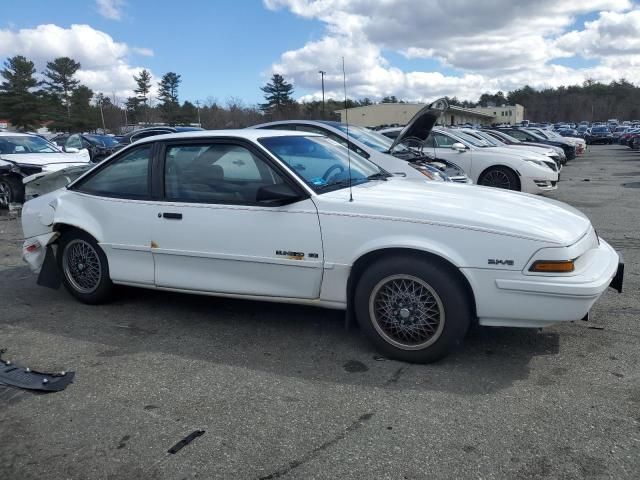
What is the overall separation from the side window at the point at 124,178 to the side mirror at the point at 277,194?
1.28 meters

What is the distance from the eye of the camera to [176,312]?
497 cm

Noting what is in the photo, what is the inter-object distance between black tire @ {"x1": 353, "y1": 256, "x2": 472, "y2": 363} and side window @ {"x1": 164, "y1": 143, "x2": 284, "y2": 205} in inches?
43.2

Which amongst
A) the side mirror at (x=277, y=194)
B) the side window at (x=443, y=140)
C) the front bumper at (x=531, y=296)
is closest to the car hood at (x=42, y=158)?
the side window at (x=443, y=140)

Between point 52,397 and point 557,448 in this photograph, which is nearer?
point 557,448

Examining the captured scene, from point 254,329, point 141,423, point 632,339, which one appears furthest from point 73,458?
point 632,339

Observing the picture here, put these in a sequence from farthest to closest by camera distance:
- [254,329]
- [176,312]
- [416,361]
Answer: [176,312], [254,329], [416,361]

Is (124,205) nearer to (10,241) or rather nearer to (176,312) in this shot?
(176,312)

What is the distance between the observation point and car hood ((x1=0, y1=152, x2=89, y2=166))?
11.1m

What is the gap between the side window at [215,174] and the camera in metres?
4.21

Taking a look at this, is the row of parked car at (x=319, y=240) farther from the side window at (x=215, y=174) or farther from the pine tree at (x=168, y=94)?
Result: the pine tree at (x=168, y=94)

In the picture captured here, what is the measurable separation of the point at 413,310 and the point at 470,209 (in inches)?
30.8

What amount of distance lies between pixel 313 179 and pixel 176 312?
6.04ft

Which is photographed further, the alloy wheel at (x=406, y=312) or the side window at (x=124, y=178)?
the side window at (x=124, y=178)

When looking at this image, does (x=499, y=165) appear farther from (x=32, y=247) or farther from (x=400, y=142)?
(x=32, y=247)
